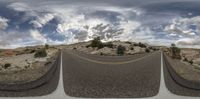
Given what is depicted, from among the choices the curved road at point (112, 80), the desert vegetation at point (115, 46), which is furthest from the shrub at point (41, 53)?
the curved road at point (112, 80)

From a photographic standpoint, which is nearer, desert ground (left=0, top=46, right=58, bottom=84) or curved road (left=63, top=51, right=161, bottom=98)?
curved road (left=63, top=51, right=161, bottom=98)

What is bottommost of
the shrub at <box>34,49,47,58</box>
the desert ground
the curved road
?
the curved road

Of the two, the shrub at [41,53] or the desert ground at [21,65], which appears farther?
the shrub at [41,53]

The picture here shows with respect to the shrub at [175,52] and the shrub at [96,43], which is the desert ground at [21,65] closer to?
the shrub at [96,43]

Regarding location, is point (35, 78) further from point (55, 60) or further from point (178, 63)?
point (178, 63)

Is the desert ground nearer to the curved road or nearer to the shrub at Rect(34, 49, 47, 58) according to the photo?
the shrub at Rect(34, 49, 47, 58)

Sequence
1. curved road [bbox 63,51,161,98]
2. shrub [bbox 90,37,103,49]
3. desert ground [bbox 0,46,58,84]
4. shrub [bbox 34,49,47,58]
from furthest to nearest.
A: 1. shrub [bbox 90,37,103,49]
2. shrub [bbox 34,49,47,58]
3. desert ground [bbox 0,46,58,84]
4. curved road [bbox 63,51,161,98]

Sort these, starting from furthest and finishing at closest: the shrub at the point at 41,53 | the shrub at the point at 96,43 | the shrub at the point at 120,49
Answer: the shrub at the point at 120,49, the shrub at the point at 96,43, the shrub at the point at 41,53

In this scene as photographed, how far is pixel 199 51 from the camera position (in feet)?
24.6

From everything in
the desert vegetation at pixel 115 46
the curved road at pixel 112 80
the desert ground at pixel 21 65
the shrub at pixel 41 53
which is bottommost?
the curved road at pixel 112 80

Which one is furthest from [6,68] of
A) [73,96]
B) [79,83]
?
[73,96]

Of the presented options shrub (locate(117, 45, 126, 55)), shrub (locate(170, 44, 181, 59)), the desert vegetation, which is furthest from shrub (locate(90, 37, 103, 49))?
shrub (locate(170, 44, 181, 59))

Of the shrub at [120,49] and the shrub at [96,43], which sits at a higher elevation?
the shrub at [96,43]

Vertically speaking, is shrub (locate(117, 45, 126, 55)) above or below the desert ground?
above
